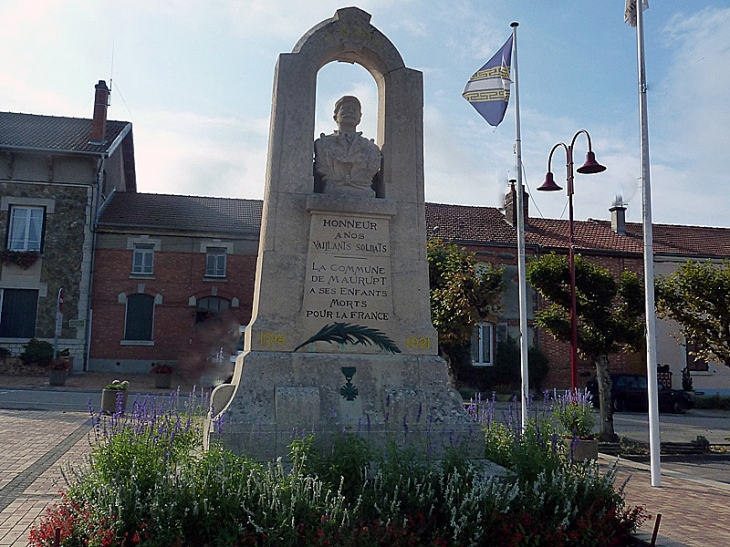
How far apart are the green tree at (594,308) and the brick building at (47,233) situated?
19.5 meters

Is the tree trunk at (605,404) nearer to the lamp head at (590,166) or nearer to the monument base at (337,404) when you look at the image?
the lamp head at (590,166)

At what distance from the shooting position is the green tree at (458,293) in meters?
20.0

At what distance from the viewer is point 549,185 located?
1484cm

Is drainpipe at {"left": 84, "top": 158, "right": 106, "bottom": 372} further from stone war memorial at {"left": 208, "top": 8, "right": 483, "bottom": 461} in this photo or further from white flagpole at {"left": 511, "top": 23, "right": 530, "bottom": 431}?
stone war memorial at {"left": 208, "top": 8, "right": 483, "bottom": 461}

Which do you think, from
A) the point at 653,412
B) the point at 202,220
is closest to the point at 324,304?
the point at 653,412

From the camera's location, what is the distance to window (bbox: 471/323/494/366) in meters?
28.6

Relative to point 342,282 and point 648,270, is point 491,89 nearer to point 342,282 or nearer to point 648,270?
A: point 648,270

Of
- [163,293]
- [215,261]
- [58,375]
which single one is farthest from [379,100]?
[163,293]

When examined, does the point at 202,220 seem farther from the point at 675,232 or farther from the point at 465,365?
the point at 675,232

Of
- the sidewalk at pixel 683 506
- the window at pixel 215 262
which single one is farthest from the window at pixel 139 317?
the sidewalk at pixel 683 506

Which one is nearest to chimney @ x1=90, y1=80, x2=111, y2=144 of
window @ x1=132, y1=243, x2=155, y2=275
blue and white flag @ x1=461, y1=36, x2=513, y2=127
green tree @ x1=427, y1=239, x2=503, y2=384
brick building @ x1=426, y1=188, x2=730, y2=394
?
window @ x1=132, y1=243, x2=155, y2=275

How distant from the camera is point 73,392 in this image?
2119cm

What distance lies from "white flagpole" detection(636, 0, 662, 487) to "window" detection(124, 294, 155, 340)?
22208mm

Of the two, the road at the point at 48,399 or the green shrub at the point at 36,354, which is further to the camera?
the green shrub at the point at 36,354
